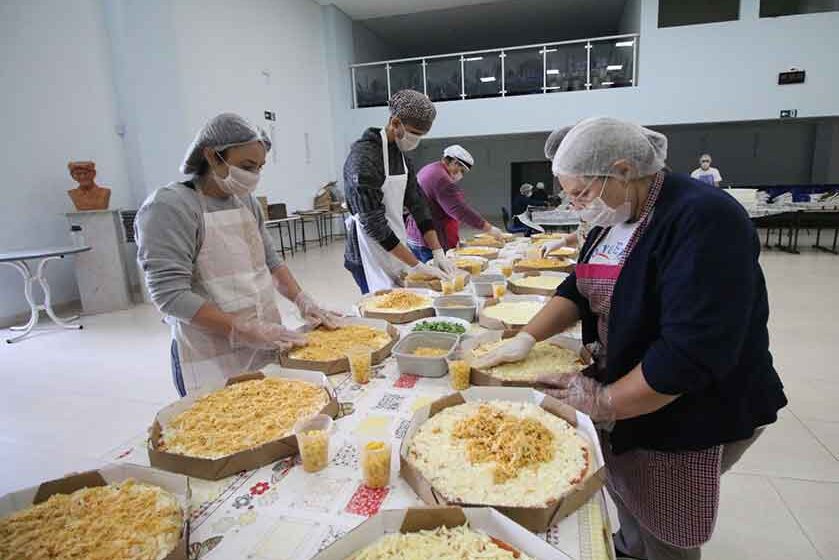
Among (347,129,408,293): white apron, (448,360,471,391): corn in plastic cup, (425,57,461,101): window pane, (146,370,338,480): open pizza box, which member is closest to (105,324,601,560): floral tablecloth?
(146,370,338,480): open pizza box

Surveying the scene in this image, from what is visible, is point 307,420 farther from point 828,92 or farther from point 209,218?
point 828,92

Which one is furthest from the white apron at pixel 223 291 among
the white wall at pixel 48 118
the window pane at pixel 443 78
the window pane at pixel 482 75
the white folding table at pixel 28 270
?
the window pane at pixel 482 75

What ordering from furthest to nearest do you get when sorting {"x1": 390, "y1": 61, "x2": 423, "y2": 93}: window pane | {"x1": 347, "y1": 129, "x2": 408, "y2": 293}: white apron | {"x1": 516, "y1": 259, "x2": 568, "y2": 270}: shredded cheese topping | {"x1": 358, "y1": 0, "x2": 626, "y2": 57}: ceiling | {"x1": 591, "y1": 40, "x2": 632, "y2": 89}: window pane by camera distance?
1. {"x1": 358, "y1": 0, "x2": 626, "y2": 57}: ceiling
2. {"x1": 390, "y1": 61, "x2": 423, "y2": 93}: window pane
3. {"x1": 591, "y1": 40, "x2": 632, "y2": 89}: window pane
4. {"x1": 516, "y1": 259, "x2": 568, "y2": 270}: shredded cheese topping
5. {"x1": 347, "y1": 129, "x2": 408, "y2": 293}: white apron

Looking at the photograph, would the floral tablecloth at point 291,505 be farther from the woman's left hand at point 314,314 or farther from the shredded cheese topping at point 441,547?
the woman's left hand at point 314,314

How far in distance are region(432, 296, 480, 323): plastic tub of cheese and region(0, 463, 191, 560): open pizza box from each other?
1.28m

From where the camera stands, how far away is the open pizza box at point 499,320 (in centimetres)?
178

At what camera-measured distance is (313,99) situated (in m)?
9.95

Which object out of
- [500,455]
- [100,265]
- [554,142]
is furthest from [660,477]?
[100,265]

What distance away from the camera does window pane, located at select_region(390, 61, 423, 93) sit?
9828 millimetres

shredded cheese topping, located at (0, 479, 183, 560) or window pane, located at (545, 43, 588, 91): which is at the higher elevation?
window pane, located at (545, 43, 588, 91)

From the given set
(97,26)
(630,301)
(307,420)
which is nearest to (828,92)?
(630,301)

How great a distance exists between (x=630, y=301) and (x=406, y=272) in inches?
69.2

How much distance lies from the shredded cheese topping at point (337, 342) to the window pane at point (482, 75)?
904cm

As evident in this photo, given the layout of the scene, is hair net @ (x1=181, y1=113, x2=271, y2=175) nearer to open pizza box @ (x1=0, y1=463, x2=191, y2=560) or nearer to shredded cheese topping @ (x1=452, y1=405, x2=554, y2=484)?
open pizza box @ (x1=0, y1=463, x2=191, y2=560)
